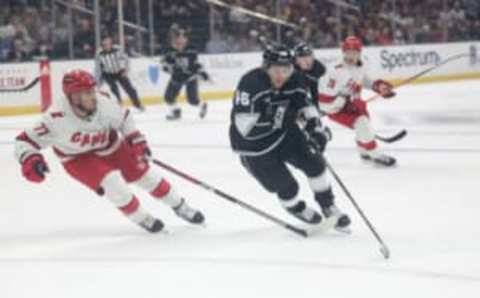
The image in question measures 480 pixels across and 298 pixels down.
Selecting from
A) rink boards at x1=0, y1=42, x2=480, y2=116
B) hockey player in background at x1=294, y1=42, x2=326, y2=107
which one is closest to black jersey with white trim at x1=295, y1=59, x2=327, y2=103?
hockey player in background at x1=294, y1=42, x2=326, y2=107

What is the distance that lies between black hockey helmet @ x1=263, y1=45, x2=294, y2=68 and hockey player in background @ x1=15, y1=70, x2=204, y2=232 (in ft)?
2.56

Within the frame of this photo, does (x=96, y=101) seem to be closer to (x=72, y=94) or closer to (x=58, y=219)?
(x=72, y=94)

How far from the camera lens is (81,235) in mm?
5211

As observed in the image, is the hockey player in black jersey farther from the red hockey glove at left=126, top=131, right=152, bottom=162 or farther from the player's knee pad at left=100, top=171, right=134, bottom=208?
the player's knee pad at left=100, top=171, right=134, bottom=208

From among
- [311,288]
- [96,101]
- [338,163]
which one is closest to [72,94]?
[96,101]

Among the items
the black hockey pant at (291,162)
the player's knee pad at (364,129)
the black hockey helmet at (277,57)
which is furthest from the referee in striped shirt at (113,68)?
the black hockey helmet at (277,57)

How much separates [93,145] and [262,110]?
2.93 ft

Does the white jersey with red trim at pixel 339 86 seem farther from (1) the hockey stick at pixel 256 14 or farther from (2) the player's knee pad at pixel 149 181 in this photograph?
(1) the hockey stick at pixel 256 14

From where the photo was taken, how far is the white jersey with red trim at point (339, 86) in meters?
7.29

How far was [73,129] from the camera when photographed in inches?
194

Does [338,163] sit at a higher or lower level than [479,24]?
lower

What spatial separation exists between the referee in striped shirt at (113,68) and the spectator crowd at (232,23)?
900 mm

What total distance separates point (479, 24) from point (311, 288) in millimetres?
15140

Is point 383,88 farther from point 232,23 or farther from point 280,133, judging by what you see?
point 232,23
